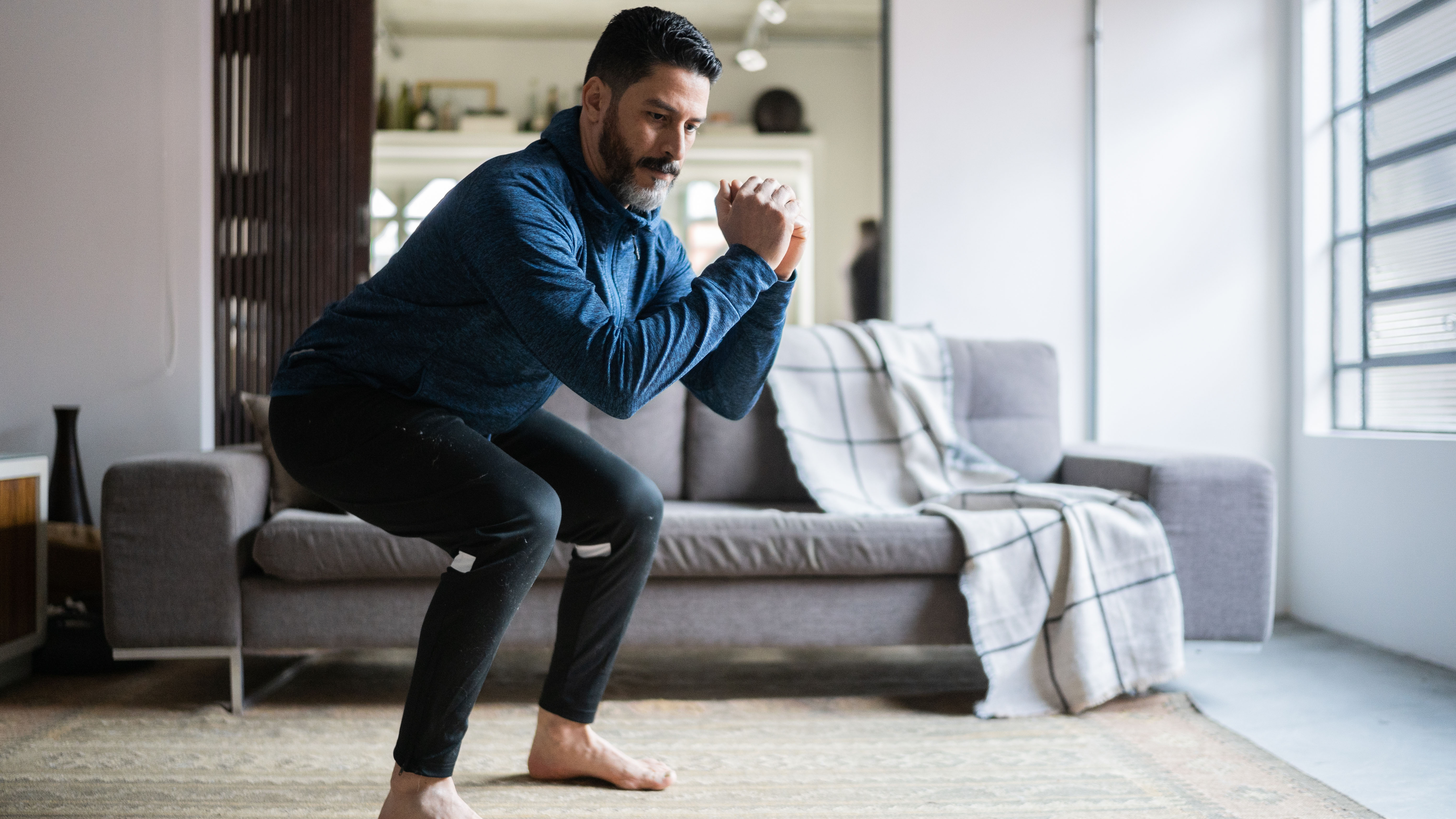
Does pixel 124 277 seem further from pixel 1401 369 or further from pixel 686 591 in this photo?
pixel 1401 369

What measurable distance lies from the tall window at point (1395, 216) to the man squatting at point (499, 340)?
2129 millimetres

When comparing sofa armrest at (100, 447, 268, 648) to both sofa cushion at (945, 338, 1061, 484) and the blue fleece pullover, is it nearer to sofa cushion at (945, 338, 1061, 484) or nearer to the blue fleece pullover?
the blue fleece pullover

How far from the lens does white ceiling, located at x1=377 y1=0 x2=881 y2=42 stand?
319 centimetres

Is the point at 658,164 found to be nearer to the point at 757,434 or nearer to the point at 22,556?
the point at 757,434

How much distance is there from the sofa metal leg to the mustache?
4.60ft

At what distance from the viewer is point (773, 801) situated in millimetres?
1564

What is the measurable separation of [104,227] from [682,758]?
233 centimetres

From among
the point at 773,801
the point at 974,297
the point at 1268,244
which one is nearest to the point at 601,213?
the point at 773,801

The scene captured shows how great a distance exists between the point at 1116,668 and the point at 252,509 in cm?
187

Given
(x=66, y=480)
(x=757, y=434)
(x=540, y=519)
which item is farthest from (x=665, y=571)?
(x=66, y=480)

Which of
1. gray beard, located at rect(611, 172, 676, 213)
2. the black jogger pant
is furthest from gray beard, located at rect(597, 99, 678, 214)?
the black jogger pant

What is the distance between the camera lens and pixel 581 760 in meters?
1.62

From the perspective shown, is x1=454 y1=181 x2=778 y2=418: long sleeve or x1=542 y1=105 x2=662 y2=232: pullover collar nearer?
x1=454 y1=181 x2=778 y2=418: long sleeve

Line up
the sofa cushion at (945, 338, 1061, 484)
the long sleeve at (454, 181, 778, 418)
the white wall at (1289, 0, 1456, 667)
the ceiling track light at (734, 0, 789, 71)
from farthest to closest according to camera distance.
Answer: the ceiling track light at (734, 0, 789, 71) → the sofa cushion at (945, 338, 1061, 484) → the white wall at (1289, 0, 1456, 667) → the long sleeve at (454, 181, 778, 418)
